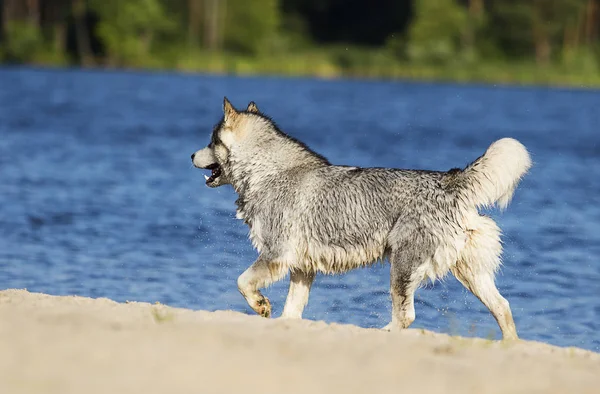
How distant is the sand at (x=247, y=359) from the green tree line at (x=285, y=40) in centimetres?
5903

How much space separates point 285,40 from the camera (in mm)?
81750

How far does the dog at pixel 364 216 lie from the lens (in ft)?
27.3

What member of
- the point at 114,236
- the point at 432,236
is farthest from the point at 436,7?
the point at 432,236

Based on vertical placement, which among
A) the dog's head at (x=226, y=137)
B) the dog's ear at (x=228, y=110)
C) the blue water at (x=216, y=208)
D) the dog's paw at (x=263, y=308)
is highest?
the dog's ear at (x=228, y=110)

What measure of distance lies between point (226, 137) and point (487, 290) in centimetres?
251

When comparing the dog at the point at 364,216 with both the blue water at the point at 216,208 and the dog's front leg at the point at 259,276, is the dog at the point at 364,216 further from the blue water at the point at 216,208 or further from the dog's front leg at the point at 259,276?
the blue water at the point at 216,208

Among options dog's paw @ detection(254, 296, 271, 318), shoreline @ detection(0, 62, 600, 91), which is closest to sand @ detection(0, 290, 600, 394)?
dog's paw @ detection(254, 296, 271, 318)

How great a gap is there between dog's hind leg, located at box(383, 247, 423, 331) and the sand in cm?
96

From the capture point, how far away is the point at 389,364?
598cm

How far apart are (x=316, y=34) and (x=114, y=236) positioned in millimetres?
81926

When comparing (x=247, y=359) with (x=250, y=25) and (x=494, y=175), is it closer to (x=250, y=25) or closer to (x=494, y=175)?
(x=494, y=175)

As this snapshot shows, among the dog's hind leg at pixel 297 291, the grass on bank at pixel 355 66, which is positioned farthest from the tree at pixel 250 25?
the dog's hind leg at pixel 297 291

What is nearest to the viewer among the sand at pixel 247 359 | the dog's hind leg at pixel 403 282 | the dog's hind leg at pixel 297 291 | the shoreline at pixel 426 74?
the sand at pixel 247 359

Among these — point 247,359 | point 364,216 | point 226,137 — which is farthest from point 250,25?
point 247,359
